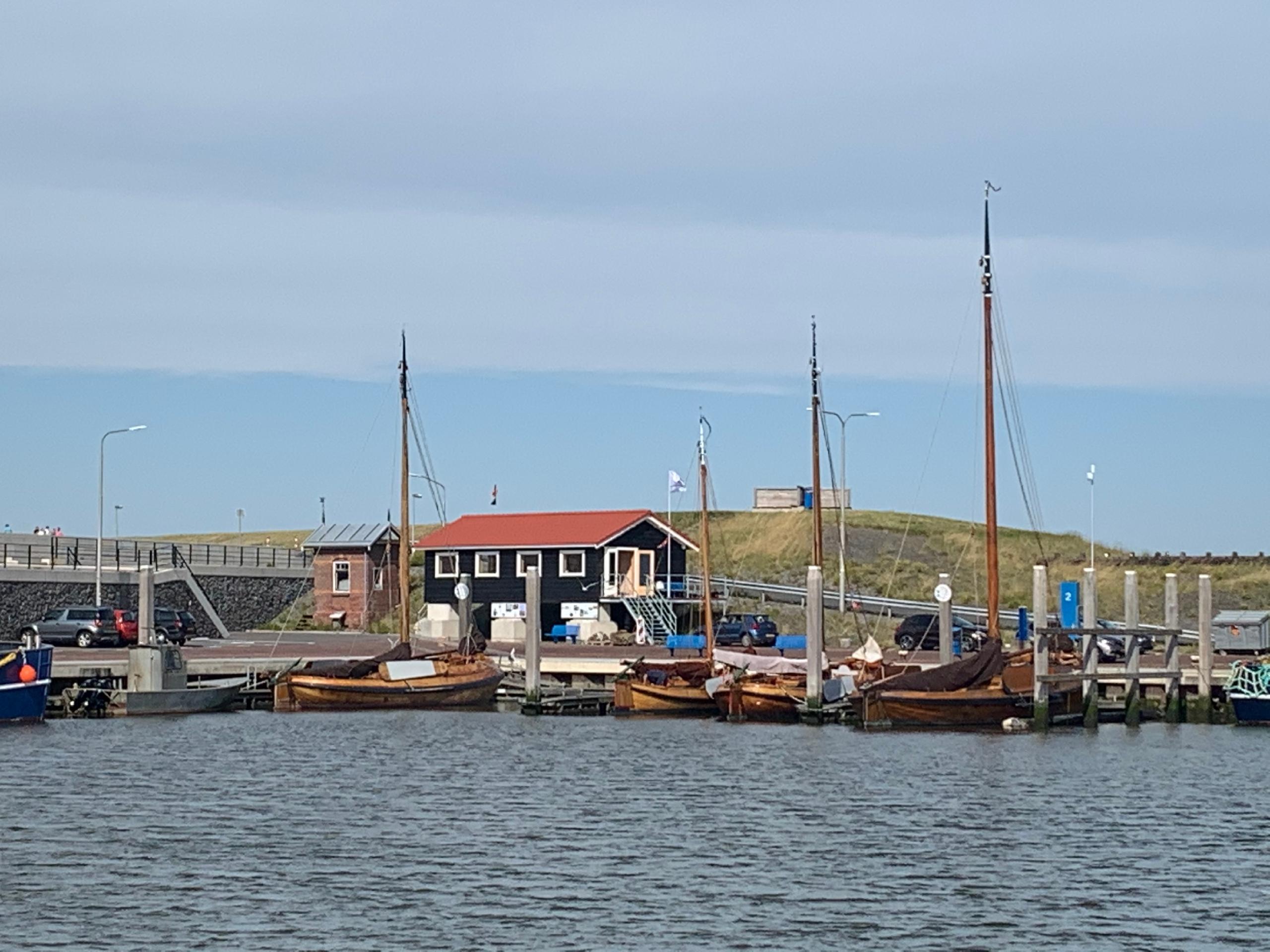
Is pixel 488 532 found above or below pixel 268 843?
above

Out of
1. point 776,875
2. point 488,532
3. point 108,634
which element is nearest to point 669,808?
point 776,875

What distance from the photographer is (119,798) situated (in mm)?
40750

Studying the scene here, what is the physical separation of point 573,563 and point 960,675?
3777cm

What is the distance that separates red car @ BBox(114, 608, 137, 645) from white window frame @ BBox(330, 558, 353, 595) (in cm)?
2061

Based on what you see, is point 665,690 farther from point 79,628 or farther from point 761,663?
point 79,628

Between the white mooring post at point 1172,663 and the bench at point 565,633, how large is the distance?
3635 cm

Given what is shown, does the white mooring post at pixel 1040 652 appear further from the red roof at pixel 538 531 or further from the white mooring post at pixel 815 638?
the red roof at pixel 538 531

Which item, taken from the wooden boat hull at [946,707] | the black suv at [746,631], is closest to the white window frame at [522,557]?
the black suv at [746,631]

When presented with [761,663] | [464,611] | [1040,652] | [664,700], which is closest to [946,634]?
[761,663]

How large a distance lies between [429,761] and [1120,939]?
25902 mm

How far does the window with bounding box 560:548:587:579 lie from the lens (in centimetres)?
9075

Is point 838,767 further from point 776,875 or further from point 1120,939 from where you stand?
point 1120,939

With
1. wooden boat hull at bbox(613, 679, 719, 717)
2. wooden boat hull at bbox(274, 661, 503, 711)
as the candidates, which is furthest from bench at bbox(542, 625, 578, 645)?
wooden boat hull at bbox(613, 679, 719, 717)

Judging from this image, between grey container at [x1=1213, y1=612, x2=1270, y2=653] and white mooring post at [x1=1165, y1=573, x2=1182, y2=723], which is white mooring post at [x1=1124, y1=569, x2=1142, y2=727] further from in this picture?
grey container at [x1=1213, y1=612, x2=1270, y2=653]
